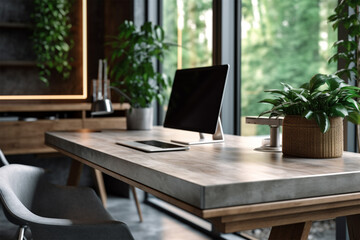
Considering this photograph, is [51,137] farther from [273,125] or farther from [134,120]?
[273,125]

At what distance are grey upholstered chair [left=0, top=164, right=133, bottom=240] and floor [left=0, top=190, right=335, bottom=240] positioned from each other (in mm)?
1200

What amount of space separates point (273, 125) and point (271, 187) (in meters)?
0.76

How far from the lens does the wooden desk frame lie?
127cm

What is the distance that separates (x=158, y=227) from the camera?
368 centimetres

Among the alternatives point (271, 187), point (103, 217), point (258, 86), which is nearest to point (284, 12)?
point (258, 86)

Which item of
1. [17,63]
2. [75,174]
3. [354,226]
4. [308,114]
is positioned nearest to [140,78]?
[75,174]

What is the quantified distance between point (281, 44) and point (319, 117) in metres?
1.46

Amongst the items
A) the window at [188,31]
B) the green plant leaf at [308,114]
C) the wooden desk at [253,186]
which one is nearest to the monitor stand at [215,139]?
the wooden desk at [253,186]

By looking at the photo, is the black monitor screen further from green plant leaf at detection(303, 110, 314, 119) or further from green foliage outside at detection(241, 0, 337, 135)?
green foliage outside at detection(241, 0, 337, 135)

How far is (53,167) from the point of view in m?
4.86

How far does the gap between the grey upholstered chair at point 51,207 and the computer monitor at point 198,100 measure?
57cm

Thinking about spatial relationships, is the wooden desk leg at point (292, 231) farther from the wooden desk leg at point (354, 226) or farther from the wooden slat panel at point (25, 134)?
the wooden slat panel at point (25, 134)

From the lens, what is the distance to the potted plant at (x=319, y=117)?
1697 mm

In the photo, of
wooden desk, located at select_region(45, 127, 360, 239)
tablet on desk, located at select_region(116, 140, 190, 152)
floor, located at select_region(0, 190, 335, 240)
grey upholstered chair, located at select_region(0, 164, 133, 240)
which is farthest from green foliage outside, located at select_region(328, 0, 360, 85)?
grey upholstered chair, located at select_region(0, 164, 133, 240)
